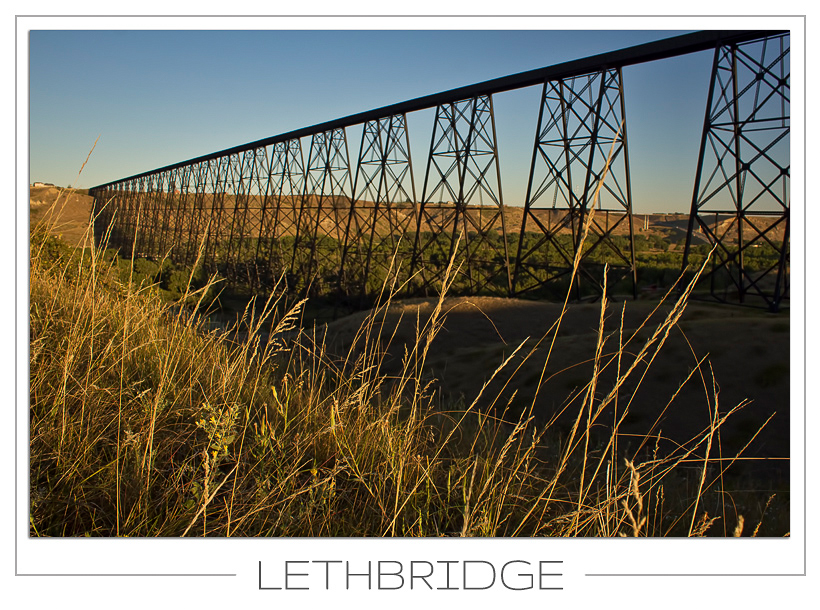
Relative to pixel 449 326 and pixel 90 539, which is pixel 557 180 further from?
pixel 90 539

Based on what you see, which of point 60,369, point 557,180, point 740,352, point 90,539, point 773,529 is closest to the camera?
point 90,539

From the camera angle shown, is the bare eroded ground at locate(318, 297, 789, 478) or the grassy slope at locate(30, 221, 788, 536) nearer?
the grassy slope at locate(30, 221, 788, 536)

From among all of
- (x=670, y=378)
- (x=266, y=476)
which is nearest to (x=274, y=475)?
(x=266, y=476)

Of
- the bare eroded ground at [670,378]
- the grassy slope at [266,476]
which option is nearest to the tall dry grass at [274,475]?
the grassy slope at [266,476]

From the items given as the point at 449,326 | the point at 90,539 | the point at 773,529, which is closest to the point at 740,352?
the point at 773,529

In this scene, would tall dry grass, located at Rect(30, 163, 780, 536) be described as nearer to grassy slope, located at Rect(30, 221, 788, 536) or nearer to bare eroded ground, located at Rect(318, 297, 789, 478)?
grassy slope, located at Rect(30, 221, 788, 536)

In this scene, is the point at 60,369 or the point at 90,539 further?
the point at 60,369

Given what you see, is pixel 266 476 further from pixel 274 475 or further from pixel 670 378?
pixel 670 378

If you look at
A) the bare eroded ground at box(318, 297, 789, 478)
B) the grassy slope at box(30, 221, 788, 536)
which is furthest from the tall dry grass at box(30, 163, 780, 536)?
the bare eroded ground at box(318, 297, 789, 478)

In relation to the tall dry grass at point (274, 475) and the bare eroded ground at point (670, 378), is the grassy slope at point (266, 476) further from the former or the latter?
the bare eroded ground at point (670, 378)
